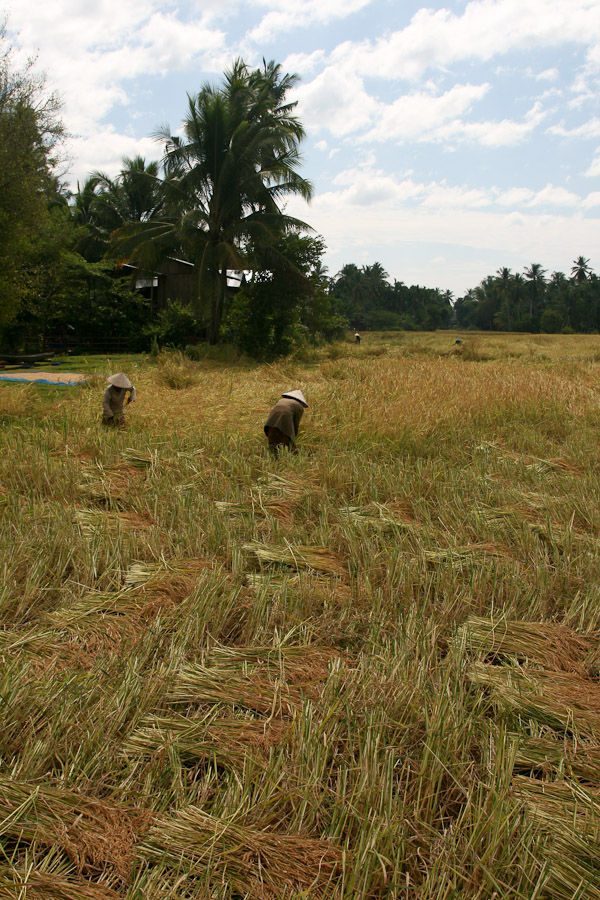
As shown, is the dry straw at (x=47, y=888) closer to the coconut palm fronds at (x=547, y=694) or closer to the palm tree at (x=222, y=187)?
the coconut palm fronds at (x=547, y=694)

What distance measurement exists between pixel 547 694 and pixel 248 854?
1261 millimetres

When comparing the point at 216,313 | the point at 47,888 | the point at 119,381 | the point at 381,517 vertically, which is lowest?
the point at 47,888

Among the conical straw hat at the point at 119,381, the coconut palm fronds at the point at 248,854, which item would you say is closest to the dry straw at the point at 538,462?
the conical straw hat at the point at 119,381

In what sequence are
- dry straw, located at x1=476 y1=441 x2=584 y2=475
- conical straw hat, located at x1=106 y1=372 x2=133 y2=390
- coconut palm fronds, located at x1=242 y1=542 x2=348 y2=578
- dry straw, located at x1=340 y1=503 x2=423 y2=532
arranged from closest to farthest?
coconut palm fronds, located at x1=242 y1=542 x2=348 y2=578, dry straw, located at x1=340 y1=503 x2=423 y2=532, dry straw, located at x1=476 y1=441 x2=584 y2=475, conical straw hat, located at x1=106 y1=372 x2=133 y2=390

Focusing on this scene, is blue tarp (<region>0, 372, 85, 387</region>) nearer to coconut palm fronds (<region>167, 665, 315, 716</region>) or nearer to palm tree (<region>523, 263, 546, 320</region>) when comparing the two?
coconut palm fronds (<region>167, 665, 315, 716</region>)

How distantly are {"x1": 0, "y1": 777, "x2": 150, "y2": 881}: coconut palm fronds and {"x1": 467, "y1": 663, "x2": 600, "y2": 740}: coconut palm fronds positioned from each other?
4.24 feet

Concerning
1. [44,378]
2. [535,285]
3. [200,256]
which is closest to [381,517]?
[44,378]

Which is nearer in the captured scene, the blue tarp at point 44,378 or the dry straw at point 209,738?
the dry straw at point 209,738

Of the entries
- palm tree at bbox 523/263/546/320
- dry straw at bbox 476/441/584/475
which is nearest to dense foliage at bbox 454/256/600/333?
palm tree at bbox 523/263/546/320

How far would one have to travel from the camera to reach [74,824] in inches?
61.9

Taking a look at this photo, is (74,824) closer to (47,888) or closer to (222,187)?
(47,888)

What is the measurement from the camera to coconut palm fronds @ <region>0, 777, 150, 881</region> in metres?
1.52

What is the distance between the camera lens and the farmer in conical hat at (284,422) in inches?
237

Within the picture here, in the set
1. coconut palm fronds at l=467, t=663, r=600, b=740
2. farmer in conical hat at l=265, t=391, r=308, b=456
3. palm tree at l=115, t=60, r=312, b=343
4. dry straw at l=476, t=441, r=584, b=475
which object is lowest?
coconut palm fronds at l=467, t=663, r=600, b=740
